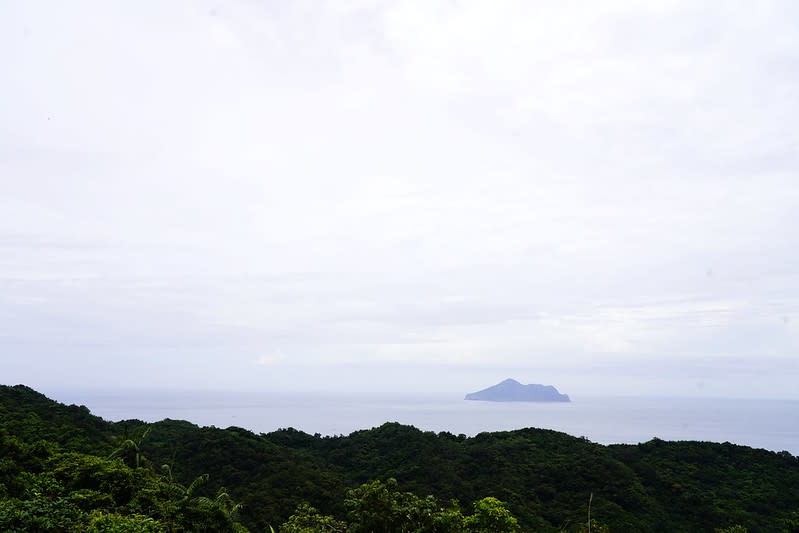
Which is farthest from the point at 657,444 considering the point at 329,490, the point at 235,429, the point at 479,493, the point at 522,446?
the point at 235,429

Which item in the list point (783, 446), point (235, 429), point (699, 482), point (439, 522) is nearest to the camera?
point (439, 522)

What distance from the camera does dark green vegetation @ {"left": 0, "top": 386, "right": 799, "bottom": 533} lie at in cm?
1669

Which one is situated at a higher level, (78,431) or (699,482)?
(78,431)

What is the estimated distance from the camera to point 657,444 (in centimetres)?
5816

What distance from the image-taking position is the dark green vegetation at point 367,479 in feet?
54.7

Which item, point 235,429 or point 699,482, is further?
point 235,429

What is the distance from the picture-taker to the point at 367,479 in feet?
155

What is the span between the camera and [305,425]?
198 meters

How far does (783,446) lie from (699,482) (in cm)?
14109

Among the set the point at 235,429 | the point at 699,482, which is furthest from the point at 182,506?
the point at 699,482

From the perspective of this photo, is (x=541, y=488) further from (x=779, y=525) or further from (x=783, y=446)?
(x=783, y=446)

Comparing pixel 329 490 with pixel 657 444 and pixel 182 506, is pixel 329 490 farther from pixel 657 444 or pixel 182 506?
pixel 657 444

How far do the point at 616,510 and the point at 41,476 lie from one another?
36398mm

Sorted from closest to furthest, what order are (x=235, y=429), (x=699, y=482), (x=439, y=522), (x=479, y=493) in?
(x=439, y=522)
(x=479, y=493)
(x=699, y=482)
(x=235, y=429)
